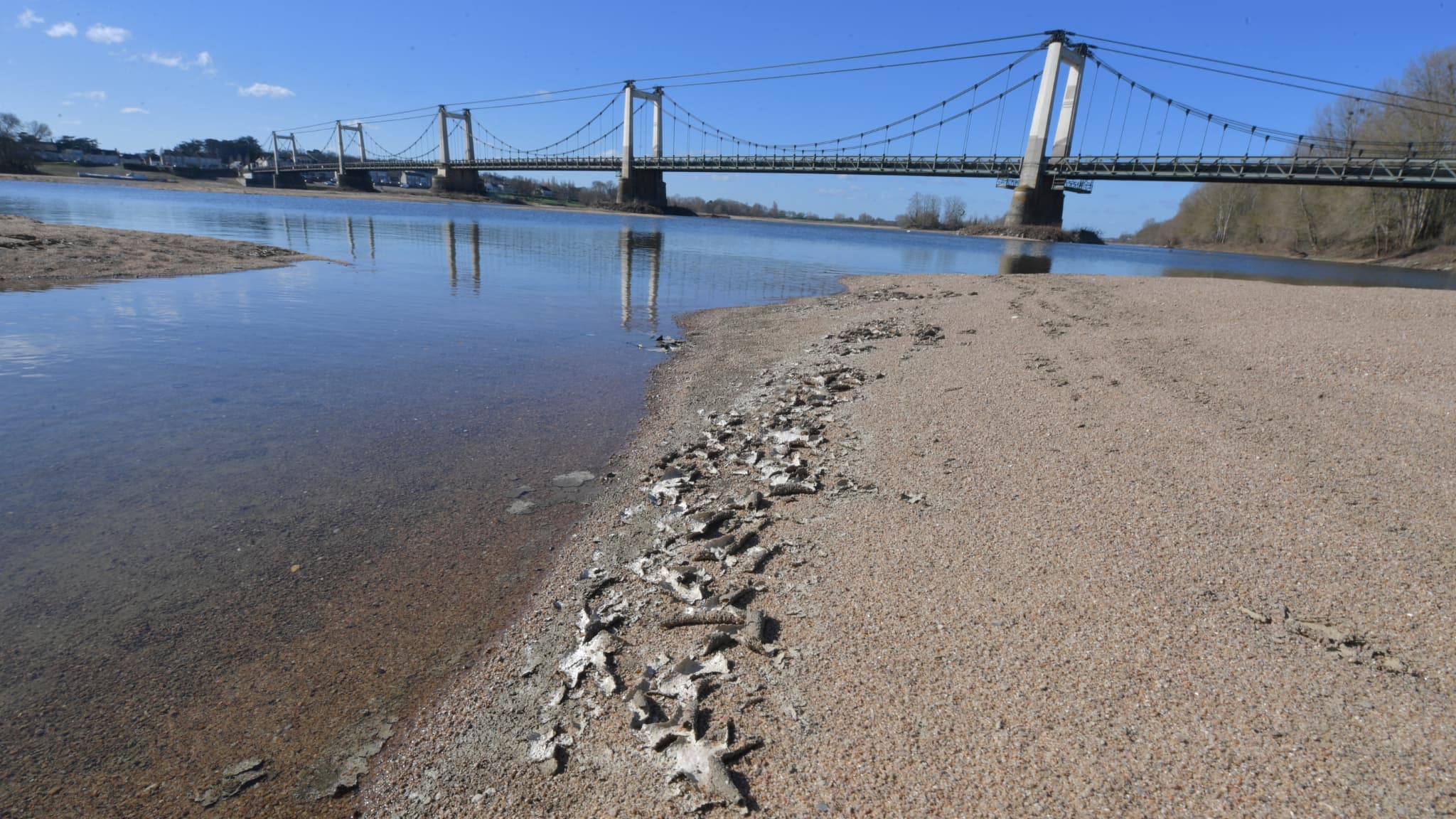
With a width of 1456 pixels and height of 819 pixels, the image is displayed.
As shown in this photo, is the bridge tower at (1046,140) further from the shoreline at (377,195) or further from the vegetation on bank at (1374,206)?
the vegetation on bank at (1374,206)

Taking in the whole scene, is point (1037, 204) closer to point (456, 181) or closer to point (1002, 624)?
point (1002, 624)

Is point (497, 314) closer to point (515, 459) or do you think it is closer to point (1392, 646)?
point (515, 459)

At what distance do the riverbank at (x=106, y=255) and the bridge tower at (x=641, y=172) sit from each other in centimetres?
6649

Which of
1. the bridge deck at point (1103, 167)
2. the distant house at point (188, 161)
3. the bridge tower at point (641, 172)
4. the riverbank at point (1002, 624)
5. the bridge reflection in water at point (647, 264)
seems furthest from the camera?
the distant house at point (188, 161)

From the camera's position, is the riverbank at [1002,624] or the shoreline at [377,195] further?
the shoreline at [377,195]

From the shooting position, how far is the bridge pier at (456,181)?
313ft

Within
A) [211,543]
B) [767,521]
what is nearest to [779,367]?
[767,521]

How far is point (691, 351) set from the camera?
10.5m

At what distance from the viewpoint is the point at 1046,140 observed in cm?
→ 5400

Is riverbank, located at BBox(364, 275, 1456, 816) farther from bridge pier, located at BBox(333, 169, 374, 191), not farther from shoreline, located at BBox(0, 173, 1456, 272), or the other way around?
bridge pier, located at BBox(333, 169, 374, 191)

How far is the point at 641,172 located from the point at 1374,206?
69032 millimetres

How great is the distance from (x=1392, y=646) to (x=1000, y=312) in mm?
10152

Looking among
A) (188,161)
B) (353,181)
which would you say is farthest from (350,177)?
(188,161)

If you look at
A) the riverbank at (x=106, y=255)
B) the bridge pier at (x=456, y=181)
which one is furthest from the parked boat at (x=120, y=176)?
the riverbank at (x=106, y=255)
